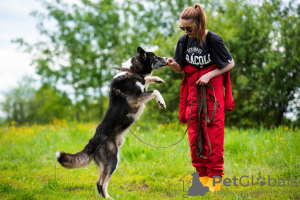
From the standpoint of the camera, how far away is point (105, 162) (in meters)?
3.74

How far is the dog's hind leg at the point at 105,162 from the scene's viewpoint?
12.1 feet

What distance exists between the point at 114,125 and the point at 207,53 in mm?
1627

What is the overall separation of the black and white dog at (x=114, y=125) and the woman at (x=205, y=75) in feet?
1.69

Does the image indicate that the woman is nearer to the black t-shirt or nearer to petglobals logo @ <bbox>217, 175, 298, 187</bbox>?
the black t-shirt

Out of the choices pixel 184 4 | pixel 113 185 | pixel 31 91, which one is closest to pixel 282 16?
pixel 113 185

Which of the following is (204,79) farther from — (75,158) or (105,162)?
(75,158)

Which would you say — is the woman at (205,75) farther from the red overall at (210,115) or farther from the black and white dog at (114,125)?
the black and white dog at (114,125)

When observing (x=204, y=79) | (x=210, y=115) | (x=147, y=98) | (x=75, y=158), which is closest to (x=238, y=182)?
(x=210, y=115)

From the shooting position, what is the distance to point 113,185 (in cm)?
446

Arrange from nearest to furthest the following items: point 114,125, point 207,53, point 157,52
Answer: point 207,53
point 114,125
point 157,52

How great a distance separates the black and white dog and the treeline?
467 centimetres

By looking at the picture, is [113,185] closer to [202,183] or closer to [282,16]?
[202,183]

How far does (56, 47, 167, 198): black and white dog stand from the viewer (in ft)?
12.2

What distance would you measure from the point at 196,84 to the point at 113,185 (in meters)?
2.19
